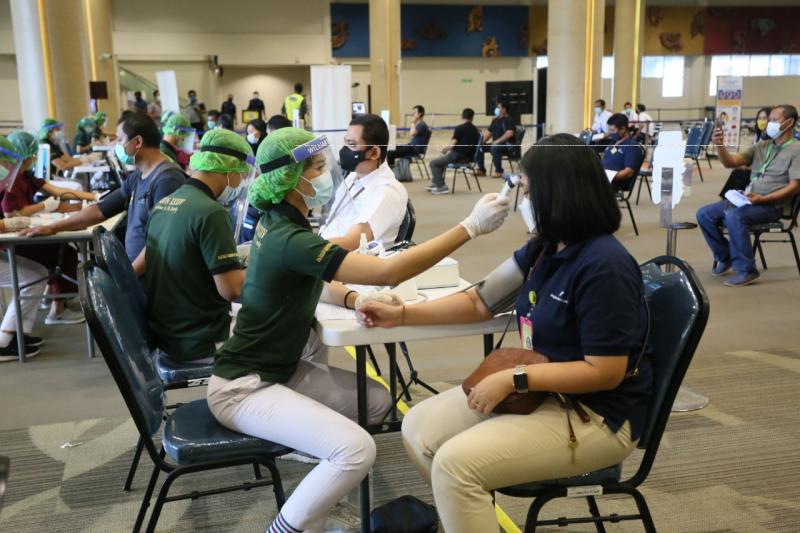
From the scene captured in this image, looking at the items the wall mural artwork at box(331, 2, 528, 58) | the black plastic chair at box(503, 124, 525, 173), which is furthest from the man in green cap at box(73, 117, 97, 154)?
the wall mural artwork at box(331, 2, 528, 58)

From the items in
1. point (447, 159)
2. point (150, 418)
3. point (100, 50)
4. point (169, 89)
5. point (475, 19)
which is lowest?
point (150, 418)

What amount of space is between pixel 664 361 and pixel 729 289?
4.25m

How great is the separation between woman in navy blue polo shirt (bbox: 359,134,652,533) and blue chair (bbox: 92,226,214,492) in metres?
1.05

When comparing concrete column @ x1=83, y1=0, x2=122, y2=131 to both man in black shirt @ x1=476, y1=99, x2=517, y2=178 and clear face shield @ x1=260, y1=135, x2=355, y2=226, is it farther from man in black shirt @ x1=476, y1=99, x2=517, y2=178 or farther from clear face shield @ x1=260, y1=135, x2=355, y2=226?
clear face shield @ x1=260, y1=135, x2=355, y2=226

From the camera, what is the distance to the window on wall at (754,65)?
2675cm

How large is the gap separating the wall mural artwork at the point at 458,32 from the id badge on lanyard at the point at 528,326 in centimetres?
2364

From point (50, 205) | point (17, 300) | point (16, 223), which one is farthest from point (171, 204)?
point (50, 205)

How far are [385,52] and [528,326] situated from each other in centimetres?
1833

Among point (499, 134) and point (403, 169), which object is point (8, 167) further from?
point (499, 134)

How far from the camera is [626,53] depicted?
21.4m

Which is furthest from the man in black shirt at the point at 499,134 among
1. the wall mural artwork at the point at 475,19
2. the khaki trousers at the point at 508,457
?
the khaki trousers at the point at 508,457

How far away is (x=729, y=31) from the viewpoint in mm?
26328

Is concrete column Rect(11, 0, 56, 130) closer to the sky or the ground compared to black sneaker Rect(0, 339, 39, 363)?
closer to the sky

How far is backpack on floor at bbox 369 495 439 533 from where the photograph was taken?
7.16 feet
